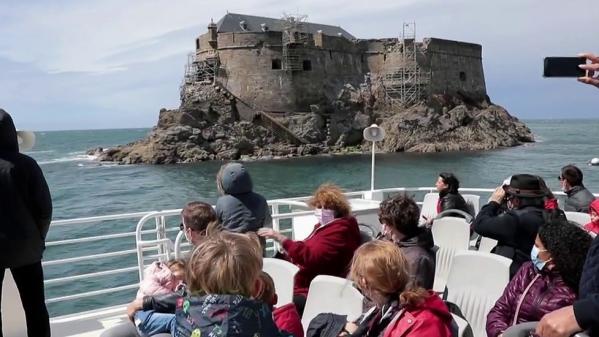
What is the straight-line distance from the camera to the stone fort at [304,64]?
49.5 m

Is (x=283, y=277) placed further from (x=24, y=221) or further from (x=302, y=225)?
(x=302, y=225)

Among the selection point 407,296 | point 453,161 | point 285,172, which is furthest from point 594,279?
point 453,161

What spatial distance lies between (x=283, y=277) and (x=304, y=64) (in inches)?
1928

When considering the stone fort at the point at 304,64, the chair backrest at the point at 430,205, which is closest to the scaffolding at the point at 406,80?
the stone fort at the point at 304,64

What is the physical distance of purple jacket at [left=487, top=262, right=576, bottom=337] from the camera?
245cm

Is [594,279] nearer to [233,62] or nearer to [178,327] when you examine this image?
[178,327]

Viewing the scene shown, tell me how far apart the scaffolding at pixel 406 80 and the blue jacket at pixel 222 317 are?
53.3 metres

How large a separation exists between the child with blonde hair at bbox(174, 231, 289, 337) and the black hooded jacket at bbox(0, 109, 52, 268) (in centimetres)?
176

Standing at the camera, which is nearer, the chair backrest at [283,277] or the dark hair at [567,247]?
the dark hair at [567,247]

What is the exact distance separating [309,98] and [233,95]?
7208 mm

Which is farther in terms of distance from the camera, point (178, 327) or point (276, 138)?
point (276, 138)

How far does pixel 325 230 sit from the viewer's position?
362 centimetres

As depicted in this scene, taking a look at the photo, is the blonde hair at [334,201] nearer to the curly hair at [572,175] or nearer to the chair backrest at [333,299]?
the chair backrest at [333,299]

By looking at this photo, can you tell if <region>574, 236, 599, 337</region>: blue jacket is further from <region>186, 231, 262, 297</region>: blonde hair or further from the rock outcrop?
the rock outcrop
